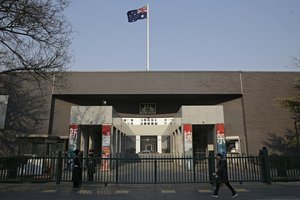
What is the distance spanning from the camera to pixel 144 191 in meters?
13.0

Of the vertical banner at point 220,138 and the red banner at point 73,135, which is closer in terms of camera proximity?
the red banner at point 73,135

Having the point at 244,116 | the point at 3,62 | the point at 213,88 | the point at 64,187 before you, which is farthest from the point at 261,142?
the point at 3,62

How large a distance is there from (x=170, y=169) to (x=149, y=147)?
160 ft

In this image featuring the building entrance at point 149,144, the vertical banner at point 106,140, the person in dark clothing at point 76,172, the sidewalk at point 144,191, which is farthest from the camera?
the building entrance at point 149,144

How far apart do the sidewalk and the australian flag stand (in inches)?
1035

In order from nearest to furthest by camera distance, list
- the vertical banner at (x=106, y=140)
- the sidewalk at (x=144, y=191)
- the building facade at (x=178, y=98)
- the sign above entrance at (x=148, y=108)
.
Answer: the sidewalk at (x=144, y=191) < the vertical banner at (x=106, y=140) < the building facade at (x=178, y=98) < the sign above entrance at (x=148, y=108)

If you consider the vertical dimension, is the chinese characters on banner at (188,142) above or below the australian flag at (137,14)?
below

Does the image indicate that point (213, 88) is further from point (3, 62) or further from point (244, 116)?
point (3, 62)

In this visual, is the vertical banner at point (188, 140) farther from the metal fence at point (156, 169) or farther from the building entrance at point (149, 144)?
the building entrance at point (149, 144)

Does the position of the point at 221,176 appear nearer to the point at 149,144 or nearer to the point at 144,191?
the point at 144,191

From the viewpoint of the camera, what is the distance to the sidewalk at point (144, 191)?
1152 centimetres

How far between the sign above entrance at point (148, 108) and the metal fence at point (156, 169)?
23.8 metres

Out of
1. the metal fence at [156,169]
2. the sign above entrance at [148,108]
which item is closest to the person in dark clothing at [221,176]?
the metal fence at [156,169]

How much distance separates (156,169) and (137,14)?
88.1 feet
